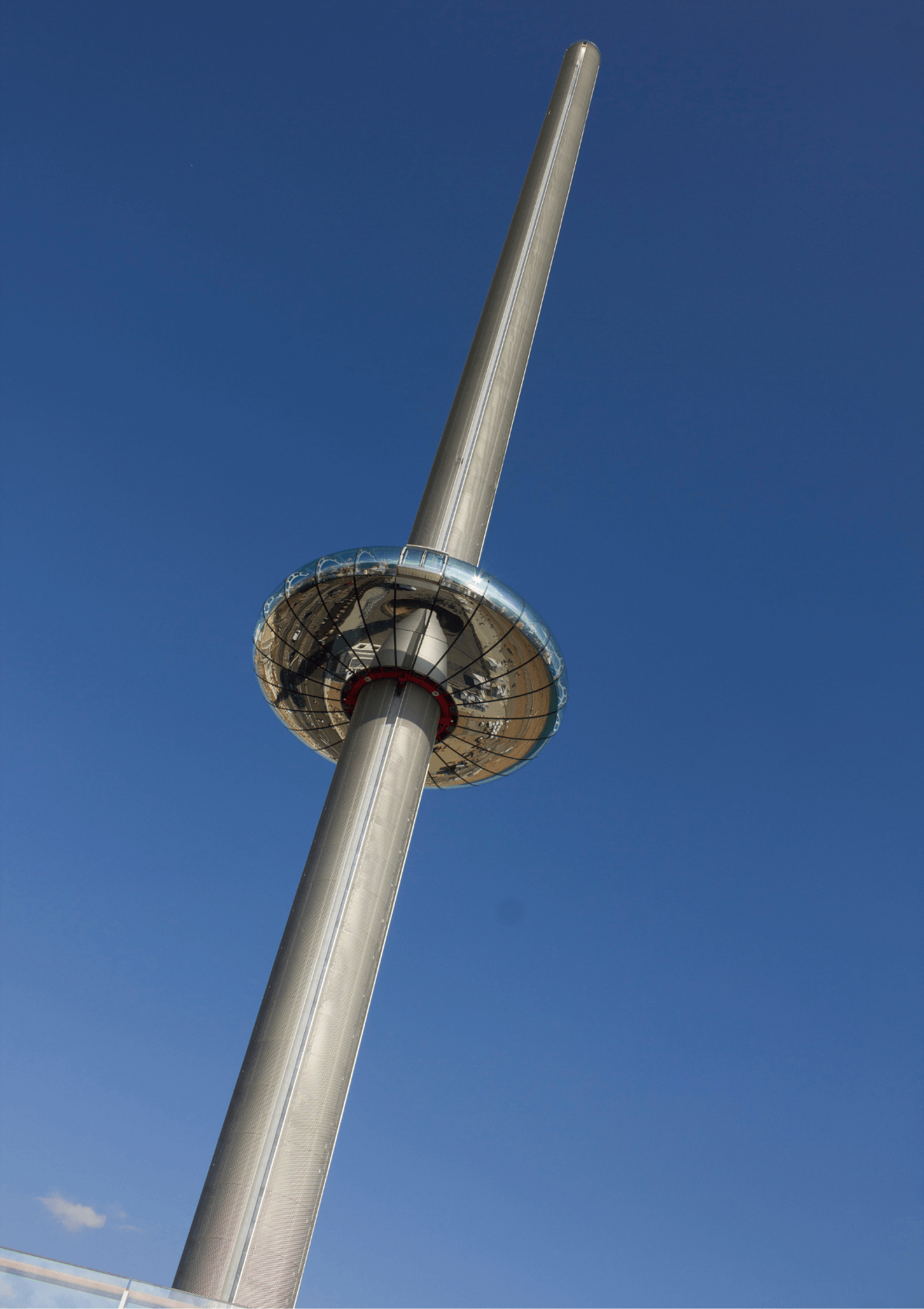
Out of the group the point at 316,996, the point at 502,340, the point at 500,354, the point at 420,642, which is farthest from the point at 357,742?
the point at 502,340

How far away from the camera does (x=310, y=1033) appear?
57.4 feet

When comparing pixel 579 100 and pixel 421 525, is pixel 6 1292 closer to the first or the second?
pixel 421 525

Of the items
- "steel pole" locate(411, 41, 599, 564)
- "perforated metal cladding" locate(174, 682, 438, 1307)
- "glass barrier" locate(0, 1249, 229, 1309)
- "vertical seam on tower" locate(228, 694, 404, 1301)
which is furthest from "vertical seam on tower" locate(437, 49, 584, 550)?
"glass barrier" locate(0, 1249, 229, 1309)

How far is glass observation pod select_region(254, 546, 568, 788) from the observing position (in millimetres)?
21500

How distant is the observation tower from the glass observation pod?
4 cm

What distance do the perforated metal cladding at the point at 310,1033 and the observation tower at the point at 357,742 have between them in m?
0.03

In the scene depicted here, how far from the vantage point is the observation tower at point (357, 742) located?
16344 millimetres

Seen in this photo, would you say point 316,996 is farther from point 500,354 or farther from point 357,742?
point 500,354

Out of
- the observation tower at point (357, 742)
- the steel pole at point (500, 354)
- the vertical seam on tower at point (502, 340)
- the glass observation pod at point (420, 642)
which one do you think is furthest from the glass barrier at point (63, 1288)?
the vertical seam on tower at point (502, 340)

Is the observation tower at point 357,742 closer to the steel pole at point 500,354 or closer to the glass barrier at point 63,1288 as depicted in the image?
the steel pole at point 500,354

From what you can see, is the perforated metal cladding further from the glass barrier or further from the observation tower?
the glass barrier

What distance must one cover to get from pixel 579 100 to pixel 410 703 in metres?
29.8

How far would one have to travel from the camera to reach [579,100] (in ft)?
133

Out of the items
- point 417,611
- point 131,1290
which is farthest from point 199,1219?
point 417,611
